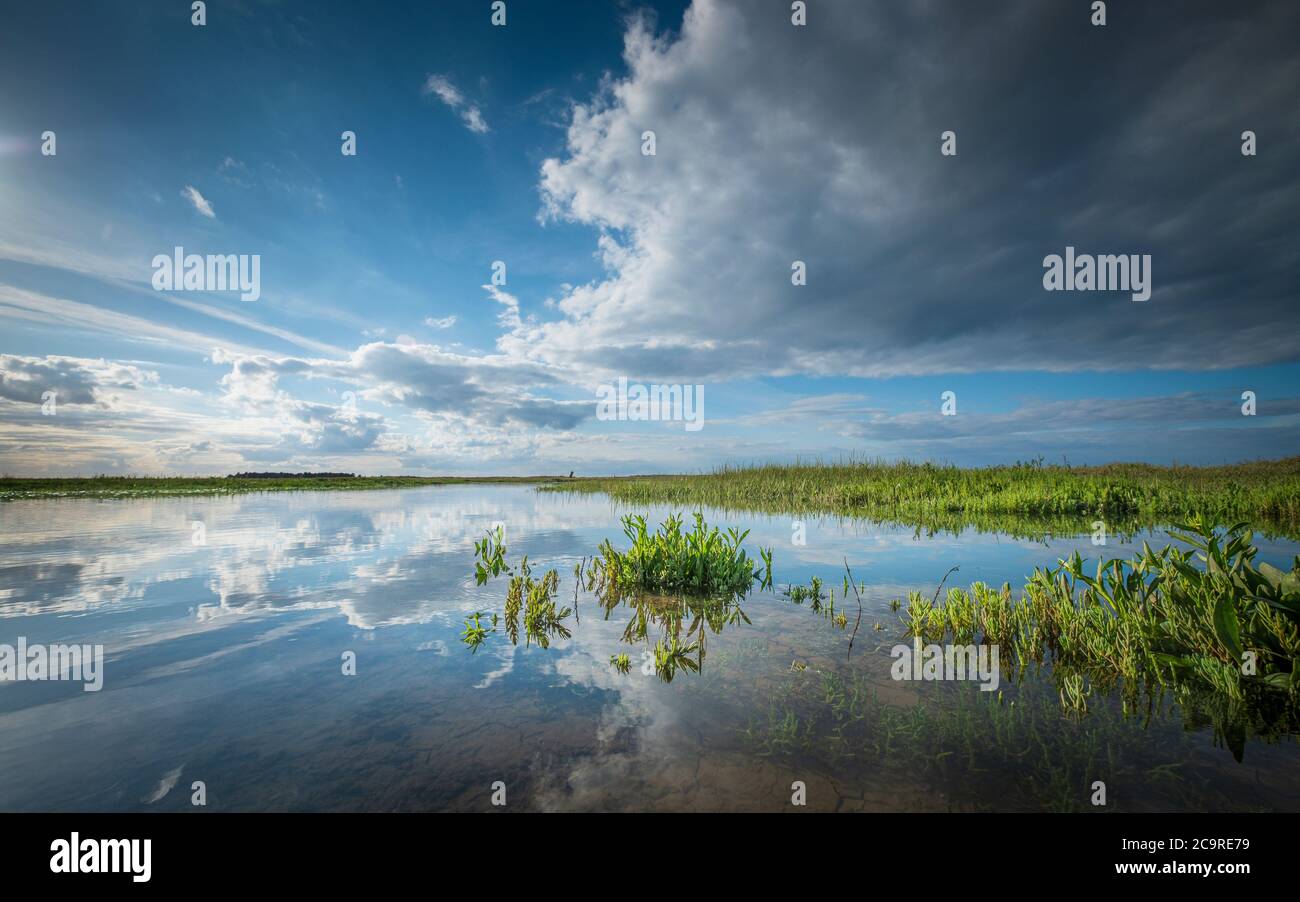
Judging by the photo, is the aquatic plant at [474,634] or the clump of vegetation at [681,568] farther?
the clump of vegetation at [681,568]

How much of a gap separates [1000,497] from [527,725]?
2204cm

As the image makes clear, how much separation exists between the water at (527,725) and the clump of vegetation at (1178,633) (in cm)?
45

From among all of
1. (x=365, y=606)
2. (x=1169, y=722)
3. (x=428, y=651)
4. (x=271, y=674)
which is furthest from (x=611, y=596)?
(x=1169, y=722)

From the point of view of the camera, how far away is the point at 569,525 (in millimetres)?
17844

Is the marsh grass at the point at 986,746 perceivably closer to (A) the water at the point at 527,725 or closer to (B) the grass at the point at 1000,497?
(A) the water at the point at 527,725

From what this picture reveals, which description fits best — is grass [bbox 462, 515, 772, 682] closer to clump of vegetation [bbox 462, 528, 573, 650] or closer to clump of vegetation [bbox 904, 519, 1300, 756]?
clump of vegetation [bbox 462, 528, 573, 650]

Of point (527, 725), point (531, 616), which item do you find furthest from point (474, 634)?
point (527, 725)

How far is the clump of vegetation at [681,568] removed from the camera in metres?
8.21

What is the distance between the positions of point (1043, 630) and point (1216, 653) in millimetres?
1384

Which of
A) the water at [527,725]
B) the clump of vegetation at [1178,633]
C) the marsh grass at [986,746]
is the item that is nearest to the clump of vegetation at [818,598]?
the water at [527,725]

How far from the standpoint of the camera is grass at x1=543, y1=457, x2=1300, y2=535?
648 inches

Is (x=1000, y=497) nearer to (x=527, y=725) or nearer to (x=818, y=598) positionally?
(x=818, y=598)
